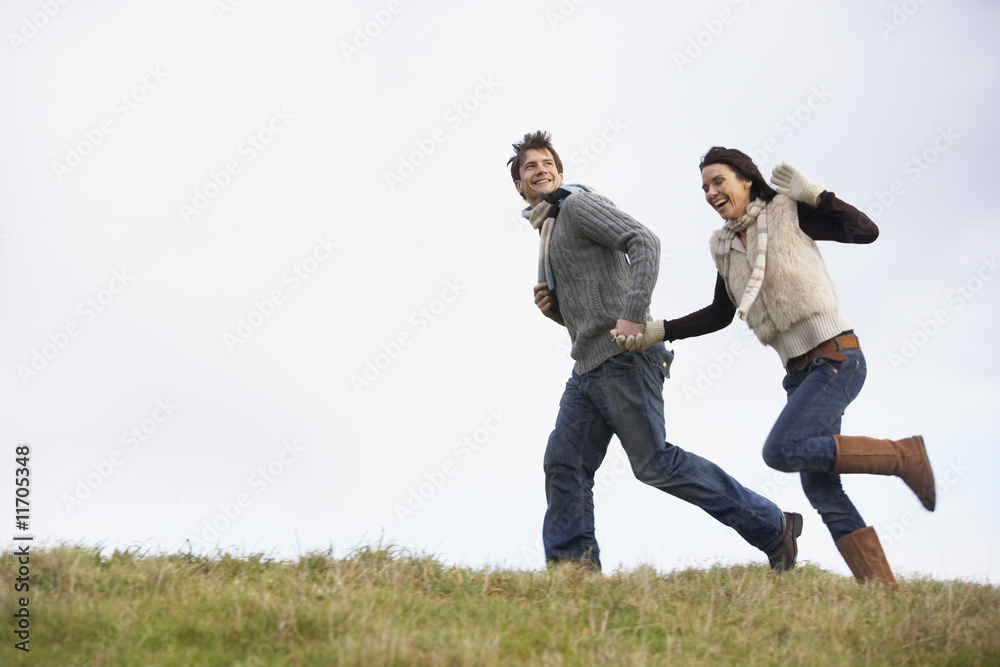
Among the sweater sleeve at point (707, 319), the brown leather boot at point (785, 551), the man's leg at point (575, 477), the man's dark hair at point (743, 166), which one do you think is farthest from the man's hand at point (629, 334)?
the brown leather boot at point (785, 551)

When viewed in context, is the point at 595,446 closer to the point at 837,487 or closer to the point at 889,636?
the point at 837,487

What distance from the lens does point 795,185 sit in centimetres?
519

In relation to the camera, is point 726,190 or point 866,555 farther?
point 726,190

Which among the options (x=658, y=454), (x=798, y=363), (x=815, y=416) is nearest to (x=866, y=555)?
(x=815, y=416)

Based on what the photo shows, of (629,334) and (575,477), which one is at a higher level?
(629,334)

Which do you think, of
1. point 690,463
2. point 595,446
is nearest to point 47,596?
point 595,446

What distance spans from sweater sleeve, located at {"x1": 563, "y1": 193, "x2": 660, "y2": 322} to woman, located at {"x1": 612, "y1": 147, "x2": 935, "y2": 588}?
186 mm

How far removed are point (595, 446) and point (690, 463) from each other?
60cm

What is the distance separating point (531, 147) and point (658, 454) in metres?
2.23

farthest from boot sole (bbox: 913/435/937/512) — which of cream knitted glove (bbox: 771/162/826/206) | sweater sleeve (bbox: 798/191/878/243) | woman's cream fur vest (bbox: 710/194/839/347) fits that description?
cream knitted glove (bbox: 771/162/826/206)

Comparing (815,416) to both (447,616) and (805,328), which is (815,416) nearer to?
(805,328)

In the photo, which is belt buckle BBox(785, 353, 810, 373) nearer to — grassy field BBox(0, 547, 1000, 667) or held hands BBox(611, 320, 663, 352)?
held hands BBox(611, 320, 663, 352)

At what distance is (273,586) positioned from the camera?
14.3ft

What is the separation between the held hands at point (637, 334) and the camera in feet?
16.9
